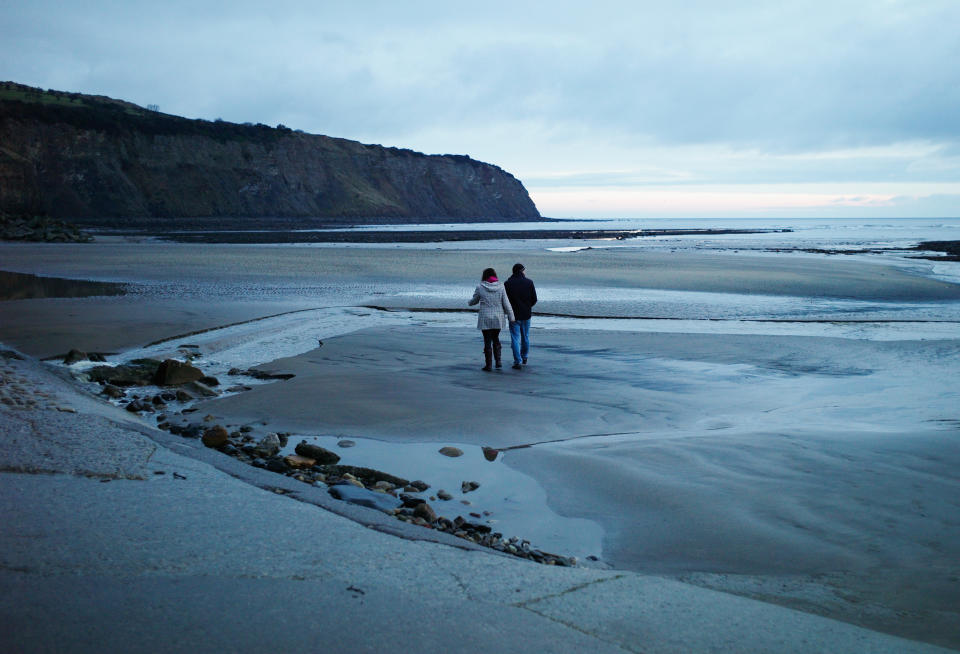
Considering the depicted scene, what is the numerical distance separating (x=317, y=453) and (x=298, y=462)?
1.07 feet

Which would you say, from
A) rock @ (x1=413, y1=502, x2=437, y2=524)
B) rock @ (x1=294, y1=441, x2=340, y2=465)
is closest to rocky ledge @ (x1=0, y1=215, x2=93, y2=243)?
rock @ (x1=294, y1=441, x2=340, y2=465)

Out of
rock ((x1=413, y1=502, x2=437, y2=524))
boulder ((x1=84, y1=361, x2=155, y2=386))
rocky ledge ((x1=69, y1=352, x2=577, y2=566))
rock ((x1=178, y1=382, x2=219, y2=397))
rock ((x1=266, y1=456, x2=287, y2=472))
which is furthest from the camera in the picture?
boulder ((x1=84, y1=361, x2=155, y2=386))

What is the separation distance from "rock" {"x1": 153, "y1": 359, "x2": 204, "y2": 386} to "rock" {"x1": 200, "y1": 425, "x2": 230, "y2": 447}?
3.13m

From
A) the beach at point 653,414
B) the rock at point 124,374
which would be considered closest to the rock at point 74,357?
the beach at point 653,414

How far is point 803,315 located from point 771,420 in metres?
12.3

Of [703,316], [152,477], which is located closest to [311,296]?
[703,316]

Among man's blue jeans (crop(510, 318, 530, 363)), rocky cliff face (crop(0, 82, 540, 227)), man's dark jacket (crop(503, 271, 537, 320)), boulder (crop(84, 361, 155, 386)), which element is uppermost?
rocky cliff face (crop(0, 82, 540, 227))

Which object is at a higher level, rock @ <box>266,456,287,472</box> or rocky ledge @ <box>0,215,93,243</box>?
rocky ledge @ <box>0,215,93,243</box>

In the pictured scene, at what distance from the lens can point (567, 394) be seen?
33.3ft

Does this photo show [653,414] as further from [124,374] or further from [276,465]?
[124,374]

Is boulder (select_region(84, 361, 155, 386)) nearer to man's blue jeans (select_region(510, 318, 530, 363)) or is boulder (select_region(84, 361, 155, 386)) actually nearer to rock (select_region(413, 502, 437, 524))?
man's blue jeans (select_region(510, 318, 530, 363))

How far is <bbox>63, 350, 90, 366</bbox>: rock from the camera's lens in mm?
11734

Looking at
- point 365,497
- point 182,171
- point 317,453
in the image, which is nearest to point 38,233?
point 182,171

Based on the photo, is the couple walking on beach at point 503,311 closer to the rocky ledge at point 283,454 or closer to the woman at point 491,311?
the woman at point 491,311
